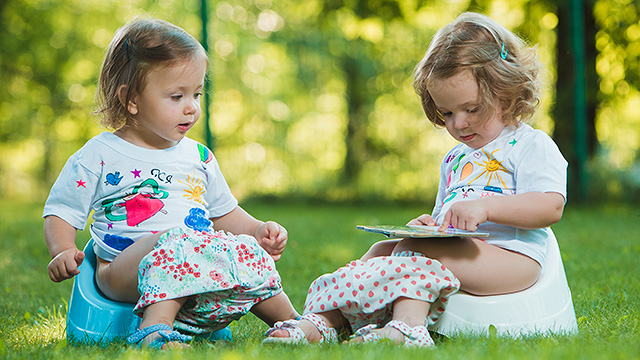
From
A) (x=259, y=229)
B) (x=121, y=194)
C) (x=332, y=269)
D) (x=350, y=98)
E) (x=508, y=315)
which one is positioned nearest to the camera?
(x=508, y=315)

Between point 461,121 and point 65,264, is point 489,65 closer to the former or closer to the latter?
point 461,121

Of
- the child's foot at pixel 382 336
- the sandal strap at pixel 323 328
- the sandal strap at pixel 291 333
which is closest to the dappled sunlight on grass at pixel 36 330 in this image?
the sandal strap at pixel 291 333

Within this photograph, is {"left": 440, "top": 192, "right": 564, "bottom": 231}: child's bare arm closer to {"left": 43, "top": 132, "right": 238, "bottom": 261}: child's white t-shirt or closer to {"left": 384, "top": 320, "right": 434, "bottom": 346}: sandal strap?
{"left": 384, "top": 320, "right": 434, "bottom": 346}: sandal strap

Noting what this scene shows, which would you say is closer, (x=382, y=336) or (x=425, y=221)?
(x=382, y=336)

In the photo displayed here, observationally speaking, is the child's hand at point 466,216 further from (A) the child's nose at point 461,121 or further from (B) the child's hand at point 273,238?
(B) the child's hand at point 273,238

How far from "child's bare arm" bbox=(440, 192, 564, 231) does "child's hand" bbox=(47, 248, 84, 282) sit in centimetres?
107

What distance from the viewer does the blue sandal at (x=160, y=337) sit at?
175 centimetres

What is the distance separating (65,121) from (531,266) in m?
12.2

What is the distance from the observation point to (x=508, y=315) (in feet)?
6.53

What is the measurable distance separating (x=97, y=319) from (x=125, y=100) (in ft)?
2.35

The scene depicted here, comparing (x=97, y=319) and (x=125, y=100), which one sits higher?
(x=125, y=100)

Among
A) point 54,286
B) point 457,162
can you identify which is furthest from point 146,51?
point 54,286

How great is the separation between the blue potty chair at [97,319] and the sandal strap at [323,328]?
1.05 feet

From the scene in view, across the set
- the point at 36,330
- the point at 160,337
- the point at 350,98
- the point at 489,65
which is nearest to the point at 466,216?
the point at 489,65
